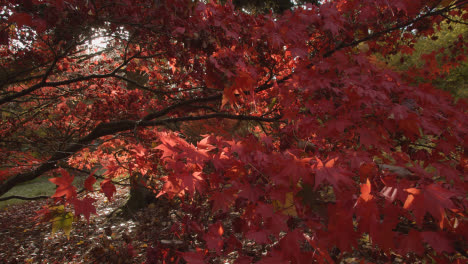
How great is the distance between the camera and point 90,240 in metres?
4.80

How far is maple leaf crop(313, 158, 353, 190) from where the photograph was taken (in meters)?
1.14

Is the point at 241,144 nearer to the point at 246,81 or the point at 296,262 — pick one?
the point at 246,81

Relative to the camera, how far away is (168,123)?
2867 millimetres

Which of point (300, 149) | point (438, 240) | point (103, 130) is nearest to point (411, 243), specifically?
point (438, 240)

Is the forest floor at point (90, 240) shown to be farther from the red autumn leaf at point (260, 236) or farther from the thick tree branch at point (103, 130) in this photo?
the red autumn leaf at point (260, 236)

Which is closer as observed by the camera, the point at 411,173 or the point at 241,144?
the point at 411,173

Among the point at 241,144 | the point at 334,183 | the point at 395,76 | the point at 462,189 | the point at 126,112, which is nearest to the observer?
the point at 334,183

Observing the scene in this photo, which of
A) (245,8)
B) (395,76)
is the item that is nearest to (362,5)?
(395,76)

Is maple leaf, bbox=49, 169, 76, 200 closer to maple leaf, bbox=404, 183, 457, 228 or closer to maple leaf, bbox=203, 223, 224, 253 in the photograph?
maple leaf, bbox=203, 223, 224, 253

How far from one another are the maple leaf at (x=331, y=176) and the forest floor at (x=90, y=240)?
3585mm

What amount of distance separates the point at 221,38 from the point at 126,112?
3309 mm

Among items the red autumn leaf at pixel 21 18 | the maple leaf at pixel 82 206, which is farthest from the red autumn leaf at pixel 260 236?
the red autumn leaf at pixel 21 18

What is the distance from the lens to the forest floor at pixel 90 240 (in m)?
3.96

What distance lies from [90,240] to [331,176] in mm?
5465
